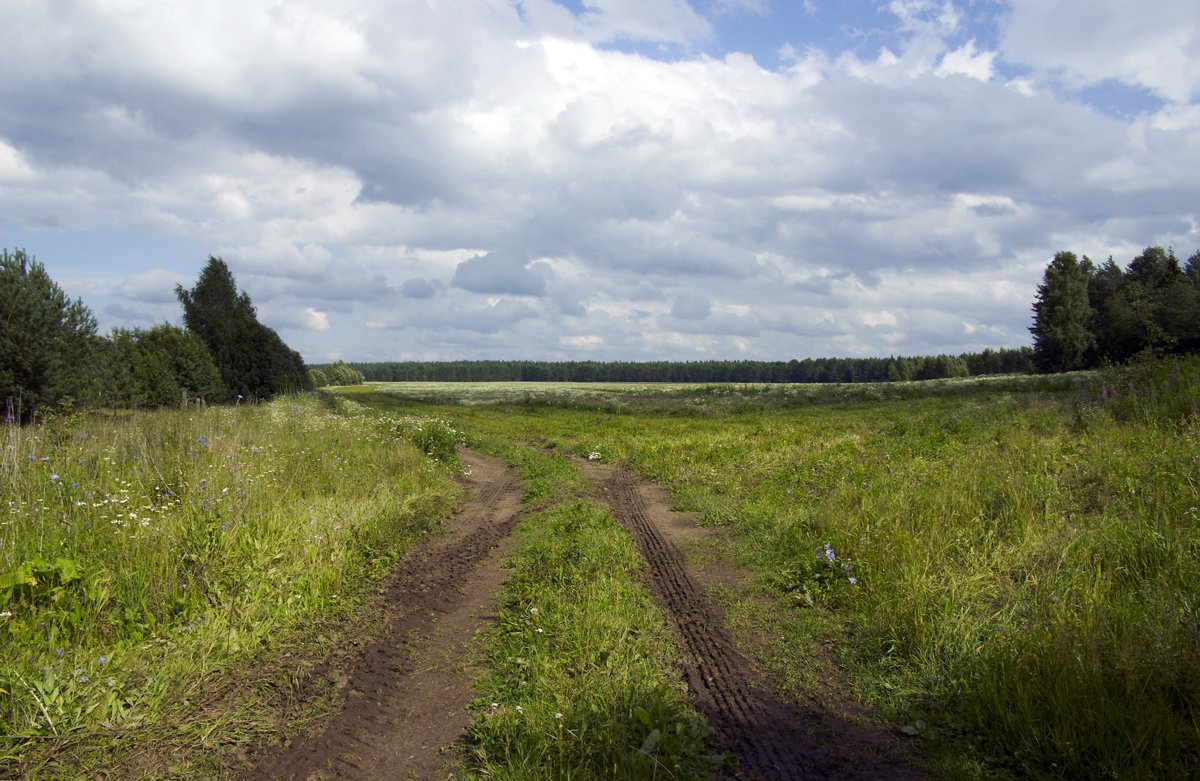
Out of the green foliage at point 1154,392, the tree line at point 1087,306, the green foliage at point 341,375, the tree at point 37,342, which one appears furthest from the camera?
the green foliage at point 341,375

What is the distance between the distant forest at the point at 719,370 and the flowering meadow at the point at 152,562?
71.7m

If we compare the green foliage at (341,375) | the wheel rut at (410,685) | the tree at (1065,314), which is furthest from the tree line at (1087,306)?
the green foliage at (341,375)

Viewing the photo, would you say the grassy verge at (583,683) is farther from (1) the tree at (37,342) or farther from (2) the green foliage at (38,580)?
(1) the tree at (37,342)

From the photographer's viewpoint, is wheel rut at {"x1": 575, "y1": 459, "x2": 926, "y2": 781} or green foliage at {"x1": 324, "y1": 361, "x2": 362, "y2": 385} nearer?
wheel rut at {"x1": 575, "y1": 459, "x2": 926, "y2": 781}

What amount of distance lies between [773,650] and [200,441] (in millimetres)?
7639

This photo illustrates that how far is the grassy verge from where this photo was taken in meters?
3.62

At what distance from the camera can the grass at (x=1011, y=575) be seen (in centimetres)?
362

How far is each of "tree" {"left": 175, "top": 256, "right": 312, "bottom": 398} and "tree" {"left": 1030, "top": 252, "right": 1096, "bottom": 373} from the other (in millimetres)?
63733

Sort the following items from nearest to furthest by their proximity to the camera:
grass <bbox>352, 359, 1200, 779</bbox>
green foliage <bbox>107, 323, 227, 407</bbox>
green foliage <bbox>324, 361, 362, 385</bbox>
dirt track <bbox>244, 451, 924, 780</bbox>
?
grass <bbox>352, 359, 1200, 779</bbox> < dirt track <bbox>244, 451, 924, 780</bbox> < green foliage <bbox>107, 323, 227, 407</bbox> < green foliage <bbox>324, 361, 362, 385</bbox>

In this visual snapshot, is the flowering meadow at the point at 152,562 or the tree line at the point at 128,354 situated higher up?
the tree line at the point at 128,354

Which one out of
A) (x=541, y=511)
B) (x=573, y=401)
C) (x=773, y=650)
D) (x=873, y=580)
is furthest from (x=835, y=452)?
(x=573, y=401)

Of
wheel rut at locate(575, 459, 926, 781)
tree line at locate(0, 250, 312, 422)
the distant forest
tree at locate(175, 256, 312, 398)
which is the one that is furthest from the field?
the distant forest

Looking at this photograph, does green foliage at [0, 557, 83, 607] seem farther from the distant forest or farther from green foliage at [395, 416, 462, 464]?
the distant forest

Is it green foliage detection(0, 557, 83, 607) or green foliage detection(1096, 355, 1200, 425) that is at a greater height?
green foliage detection(1096, 355, 1200, 425)
